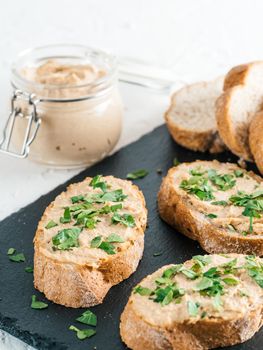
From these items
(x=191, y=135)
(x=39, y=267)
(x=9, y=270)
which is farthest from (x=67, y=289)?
(x=191, y=135)

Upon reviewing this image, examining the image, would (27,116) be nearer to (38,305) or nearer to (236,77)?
(236,77)

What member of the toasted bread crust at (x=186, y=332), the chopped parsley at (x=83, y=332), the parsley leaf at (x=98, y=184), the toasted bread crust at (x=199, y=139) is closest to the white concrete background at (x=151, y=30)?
the toasted bread crust at (x=199, y=139)

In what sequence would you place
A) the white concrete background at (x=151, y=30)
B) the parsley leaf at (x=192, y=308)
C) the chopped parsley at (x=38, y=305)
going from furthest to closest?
the white concrete background at (x=151, y=30), the chopped parsley at (x=38, y=305), the parsley leaf at (x=192, y=308)

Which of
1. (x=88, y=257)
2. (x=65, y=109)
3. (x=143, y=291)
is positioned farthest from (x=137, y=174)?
(x=143, y=291)

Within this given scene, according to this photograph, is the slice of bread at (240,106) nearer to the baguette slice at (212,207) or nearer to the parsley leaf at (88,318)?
the baguette slice at (212,207)

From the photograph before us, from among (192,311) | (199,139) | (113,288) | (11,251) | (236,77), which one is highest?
(236,77)

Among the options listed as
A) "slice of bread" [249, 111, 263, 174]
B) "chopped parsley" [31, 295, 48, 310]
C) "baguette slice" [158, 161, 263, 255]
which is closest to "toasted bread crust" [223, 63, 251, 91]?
"slice of bread" [249, 111, 263, 174]

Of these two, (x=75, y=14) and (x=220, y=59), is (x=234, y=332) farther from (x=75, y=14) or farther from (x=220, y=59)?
(x=75, y=14)
